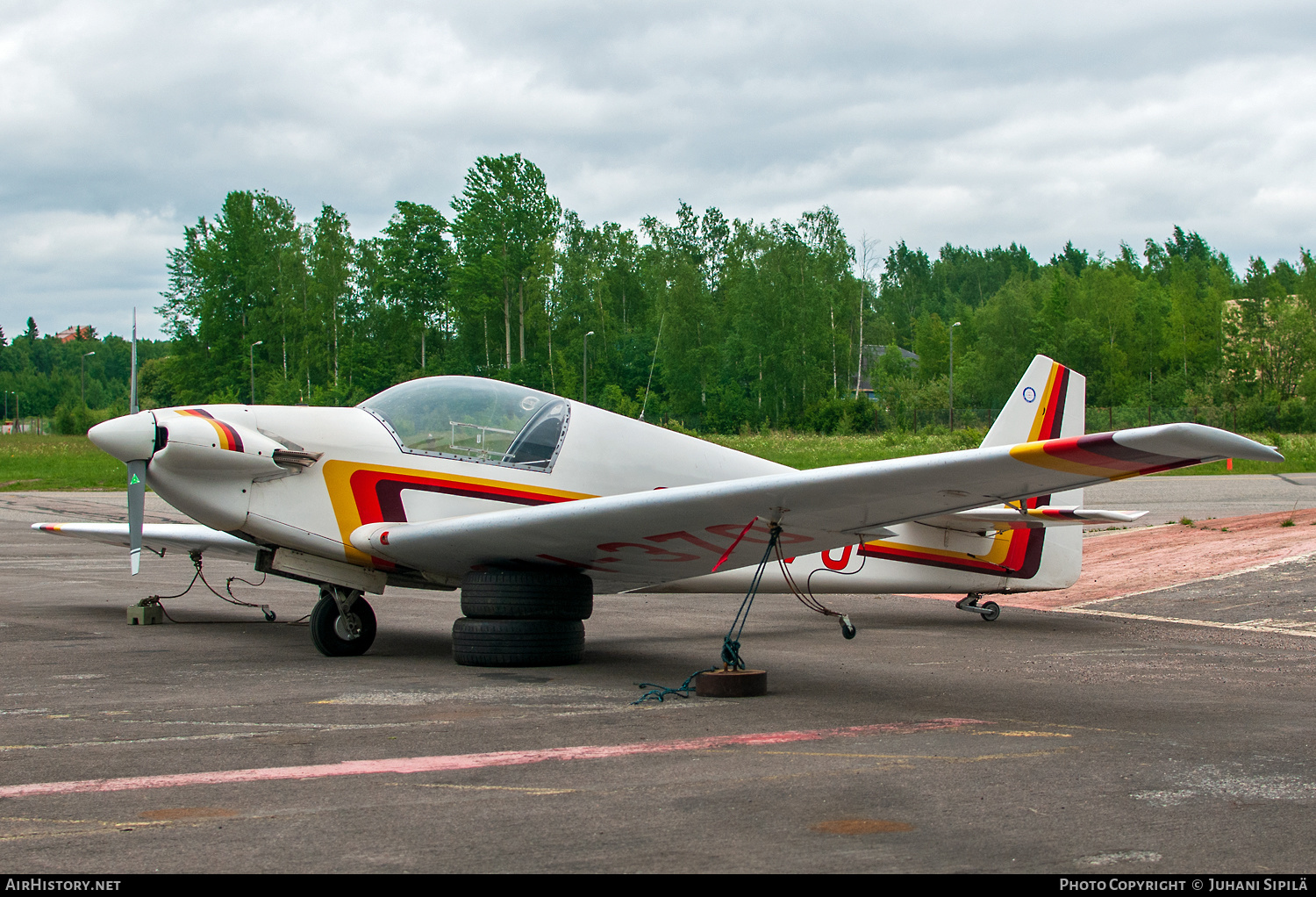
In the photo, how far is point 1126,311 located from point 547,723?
3192 inches

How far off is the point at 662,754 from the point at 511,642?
2.57 m

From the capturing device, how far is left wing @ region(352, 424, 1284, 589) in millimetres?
4602

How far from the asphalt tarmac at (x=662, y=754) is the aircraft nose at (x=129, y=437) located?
1.49 meters

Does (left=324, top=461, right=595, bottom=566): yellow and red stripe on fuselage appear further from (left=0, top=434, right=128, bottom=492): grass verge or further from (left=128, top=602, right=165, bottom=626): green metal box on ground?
(left=0, top=434, right=128, bottom=492): grass verge

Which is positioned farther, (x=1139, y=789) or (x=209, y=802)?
(x=1139, y=789)

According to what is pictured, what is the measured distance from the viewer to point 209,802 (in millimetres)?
3873

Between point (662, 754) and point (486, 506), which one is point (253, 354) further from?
point (662, 754)

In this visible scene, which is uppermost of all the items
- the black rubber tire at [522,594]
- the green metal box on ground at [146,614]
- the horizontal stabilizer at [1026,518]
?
the horizontal stabilizer at [1026,518]

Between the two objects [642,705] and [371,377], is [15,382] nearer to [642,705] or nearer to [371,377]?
[371,377]

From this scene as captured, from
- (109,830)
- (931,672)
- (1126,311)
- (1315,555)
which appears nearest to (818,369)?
(1126,311)

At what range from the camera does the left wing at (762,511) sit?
181 inches

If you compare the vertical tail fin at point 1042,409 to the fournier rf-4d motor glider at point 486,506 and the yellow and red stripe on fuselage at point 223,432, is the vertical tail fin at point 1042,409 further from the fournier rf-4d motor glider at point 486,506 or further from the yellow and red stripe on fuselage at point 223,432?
the yellow and red stripe on fuselage at point 223,432

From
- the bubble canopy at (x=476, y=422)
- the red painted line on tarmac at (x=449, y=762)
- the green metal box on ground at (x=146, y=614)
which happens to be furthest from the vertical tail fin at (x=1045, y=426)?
the green metal box on ground at (x=146, y=614)

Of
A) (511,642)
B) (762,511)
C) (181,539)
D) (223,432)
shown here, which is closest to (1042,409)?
(762,511)
